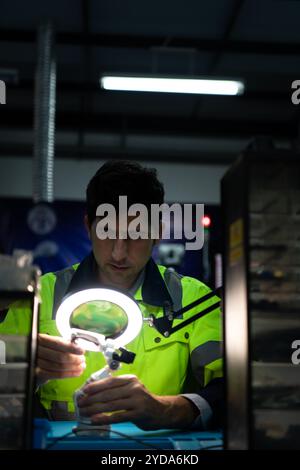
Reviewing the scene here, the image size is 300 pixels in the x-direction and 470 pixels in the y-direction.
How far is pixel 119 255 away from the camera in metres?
2.07

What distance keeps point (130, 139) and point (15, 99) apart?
183cm

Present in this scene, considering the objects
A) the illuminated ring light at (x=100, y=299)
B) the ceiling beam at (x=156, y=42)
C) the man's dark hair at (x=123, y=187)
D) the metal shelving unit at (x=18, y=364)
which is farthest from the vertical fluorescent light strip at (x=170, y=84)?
the metal shelving unit at (x=18, y=364)

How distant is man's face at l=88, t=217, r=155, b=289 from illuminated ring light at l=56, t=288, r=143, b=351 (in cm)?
57

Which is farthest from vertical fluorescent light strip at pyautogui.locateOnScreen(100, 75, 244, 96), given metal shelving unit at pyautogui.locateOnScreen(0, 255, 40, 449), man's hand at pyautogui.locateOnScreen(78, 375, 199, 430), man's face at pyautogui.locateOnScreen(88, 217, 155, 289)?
metal shelving unit at pyautogui.locateOnScreen(0, 255, 40, 449)

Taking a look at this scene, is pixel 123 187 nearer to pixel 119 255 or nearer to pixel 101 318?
pixel 119 255

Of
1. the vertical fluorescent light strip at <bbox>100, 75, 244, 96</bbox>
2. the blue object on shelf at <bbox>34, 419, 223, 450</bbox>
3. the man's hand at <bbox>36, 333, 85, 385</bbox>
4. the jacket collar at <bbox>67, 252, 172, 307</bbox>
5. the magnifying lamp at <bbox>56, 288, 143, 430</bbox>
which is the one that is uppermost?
the vertical fluorescent light strip at <bbox>100, 75, 244, 96</bbox>

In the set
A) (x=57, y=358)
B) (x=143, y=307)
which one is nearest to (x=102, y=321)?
(x=57, y=358)

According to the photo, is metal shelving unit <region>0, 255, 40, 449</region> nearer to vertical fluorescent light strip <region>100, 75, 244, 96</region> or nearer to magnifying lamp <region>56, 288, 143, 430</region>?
magnifying lamp <region>56, 288, 143, 430</region>

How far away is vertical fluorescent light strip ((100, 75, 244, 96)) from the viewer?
19.6 ft

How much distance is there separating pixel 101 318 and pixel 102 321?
10 millimetres

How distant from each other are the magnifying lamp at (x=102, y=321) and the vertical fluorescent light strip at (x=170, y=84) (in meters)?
4.77

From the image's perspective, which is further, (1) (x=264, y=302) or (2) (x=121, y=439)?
(2) (x=121, y=439)

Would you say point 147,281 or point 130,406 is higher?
point 147,281
